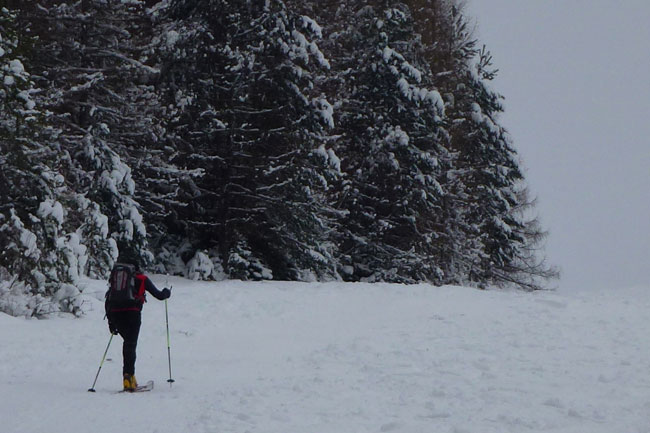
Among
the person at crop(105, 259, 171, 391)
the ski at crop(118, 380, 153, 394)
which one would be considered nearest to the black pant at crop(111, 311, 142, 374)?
the person at crop(105, 259, 171, 391)

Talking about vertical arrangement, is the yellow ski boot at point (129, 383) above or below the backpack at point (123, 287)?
below

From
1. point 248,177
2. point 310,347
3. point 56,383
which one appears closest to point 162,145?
point 248,177

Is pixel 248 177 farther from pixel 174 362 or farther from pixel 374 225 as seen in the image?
pixel 174 362

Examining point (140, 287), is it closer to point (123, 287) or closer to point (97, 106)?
point (123, 287)

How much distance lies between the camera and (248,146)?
72.0 feet

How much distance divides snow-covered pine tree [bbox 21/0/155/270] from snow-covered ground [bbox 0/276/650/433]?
1747mm

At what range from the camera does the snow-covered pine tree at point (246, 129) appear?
2138cm

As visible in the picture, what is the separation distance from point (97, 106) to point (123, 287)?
10457 millimetres

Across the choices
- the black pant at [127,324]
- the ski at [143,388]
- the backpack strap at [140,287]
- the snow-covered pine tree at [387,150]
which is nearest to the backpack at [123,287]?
the backpack strap at [140,287]

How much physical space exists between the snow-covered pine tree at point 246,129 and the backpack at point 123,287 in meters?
10.8

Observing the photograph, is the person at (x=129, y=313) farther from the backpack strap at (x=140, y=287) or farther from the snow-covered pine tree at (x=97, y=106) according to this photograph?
the snow-covered pine tree at (x=97, y=106)

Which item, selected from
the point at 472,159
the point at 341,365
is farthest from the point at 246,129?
the point at 341,365

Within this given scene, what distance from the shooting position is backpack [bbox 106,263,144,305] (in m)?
10.2

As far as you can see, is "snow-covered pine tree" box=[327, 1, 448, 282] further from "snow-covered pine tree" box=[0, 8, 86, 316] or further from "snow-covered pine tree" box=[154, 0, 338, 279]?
"snow-covered pine tree" box=[0, 8, 86, 316]
